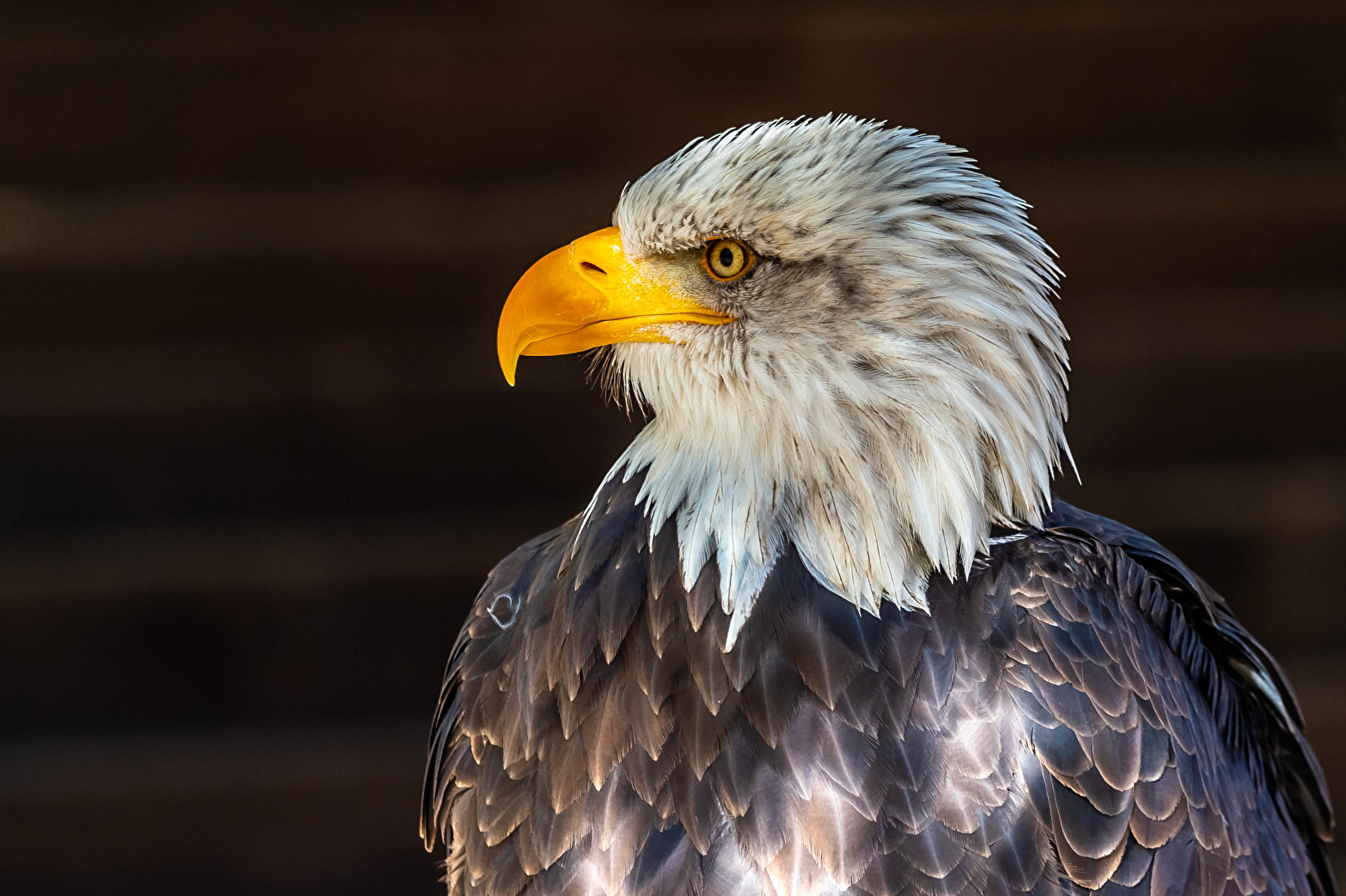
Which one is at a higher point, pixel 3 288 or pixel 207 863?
pixel 3 288

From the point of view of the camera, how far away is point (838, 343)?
1.17 m

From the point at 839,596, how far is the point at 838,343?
262mm

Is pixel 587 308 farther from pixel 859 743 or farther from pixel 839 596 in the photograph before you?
pixel 859 743

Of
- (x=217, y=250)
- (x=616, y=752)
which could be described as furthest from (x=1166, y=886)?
(x=217, y=250)

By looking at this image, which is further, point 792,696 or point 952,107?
point 952,107

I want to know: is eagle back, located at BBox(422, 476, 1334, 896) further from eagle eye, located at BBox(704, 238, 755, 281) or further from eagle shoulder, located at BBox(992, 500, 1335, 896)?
eagle eye, located at BBox(704, 238, 755, 281)

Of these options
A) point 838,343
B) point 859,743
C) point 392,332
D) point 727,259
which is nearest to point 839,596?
point 859,743

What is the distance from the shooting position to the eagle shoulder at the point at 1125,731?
3.66ft

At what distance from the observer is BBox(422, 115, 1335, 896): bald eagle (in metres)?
1.11

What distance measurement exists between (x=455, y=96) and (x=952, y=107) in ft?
3.68

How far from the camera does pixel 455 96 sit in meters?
2.51

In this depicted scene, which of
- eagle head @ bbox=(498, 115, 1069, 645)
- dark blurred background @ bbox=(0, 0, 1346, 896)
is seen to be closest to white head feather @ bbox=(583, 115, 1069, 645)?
eagle head @ bbox=(498, 115, 1069, 645)

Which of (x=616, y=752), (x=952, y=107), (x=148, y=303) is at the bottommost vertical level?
(x=616, y=752)

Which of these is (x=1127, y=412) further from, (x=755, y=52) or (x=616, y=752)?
(x=616, y=752)
